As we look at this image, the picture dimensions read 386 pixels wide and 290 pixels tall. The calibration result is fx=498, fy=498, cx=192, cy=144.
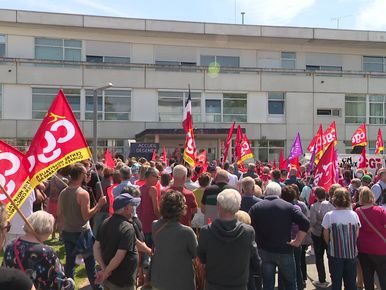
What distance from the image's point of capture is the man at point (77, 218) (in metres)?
6.79

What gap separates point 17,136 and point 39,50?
20.4 feet

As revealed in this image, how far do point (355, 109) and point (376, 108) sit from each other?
183cm

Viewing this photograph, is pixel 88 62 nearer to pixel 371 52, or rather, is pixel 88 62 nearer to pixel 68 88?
pixel 68 88

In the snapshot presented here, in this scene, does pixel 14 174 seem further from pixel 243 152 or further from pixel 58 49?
pixel 58 49

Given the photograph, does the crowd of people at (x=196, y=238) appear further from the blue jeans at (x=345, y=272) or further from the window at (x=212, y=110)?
A: the window at (x=212, y=110)

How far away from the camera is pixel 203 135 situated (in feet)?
102

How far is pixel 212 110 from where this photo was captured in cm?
3559

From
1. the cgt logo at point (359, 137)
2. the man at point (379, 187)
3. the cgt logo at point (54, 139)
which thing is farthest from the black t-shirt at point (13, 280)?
the cgt logo at point (359, 137)

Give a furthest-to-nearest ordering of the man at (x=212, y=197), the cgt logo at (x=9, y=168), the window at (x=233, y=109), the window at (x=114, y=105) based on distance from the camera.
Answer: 1. the window at (x=233, y=109)
2. the window at (x=114, y=105)
3. the man at (x=212, y=197)
4. the cgt logo at (x=9, y=168)

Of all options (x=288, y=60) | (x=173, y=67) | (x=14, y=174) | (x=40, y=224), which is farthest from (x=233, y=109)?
(x=40, y=224)

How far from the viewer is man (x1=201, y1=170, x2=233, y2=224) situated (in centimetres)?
753

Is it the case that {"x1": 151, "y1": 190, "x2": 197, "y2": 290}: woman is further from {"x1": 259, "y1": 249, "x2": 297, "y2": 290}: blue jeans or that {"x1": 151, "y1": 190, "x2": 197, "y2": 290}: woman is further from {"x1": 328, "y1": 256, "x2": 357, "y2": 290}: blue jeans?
{"x1": 328, "y1": 256, "x2": 357, "y2": 290}: blue jeans

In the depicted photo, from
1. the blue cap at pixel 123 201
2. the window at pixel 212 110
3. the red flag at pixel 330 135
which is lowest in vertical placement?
the blue cap at pixel 123 201

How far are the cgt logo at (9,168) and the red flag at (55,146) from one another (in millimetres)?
126
